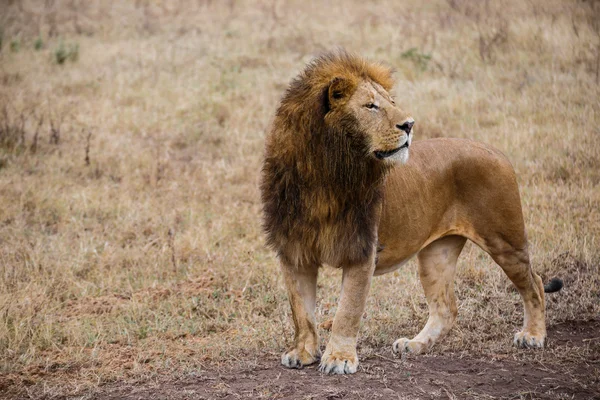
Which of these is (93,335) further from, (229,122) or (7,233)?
(229,122)

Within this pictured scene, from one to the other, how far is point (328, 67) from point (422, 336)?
1.92 m

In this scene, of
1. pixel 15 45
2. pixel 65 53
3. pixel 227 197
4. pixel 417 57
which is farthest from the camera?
pixel 15 45

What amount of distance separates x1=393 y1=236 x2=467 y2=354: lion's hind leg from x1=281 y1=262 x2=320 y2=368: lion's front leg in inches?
Answer: 42.0

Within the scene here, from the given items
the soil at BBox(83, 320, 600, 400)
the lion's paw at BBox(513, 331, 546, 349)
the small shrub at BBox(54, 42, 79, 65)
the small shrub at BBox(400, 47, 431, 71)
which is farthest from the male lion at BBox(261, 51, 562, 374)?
the small shrub at BBox(54, 42, 79, 65)

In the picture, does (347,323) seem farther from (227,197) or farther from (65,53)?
(65,53)

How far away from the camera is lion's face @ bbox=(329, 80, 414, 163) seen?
387cm

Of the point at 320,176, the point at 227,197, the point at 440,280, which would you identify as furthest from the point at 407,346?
the point at 227,197

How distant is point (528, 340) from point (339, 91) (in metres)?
2.12

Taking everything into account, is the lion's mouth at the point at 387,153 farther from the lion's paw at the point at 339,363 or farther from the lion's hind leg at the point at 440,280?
the lion's hind leg at the point at 440,280

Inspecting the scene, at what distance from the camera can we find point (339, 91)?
155 inches

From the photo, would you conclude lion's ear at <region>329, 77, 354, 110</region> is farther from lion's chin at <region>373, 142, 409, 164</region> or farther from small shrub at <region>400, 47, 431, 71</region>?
small shrub at <region>400, 47, 431, 71</region>

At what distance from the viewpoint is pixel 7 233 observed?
266 inches

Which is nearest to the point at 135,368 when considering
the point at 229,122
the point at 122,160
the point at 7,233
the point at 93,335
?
the point at 93,335

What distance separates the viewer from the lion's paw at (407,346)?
15.7 ft
